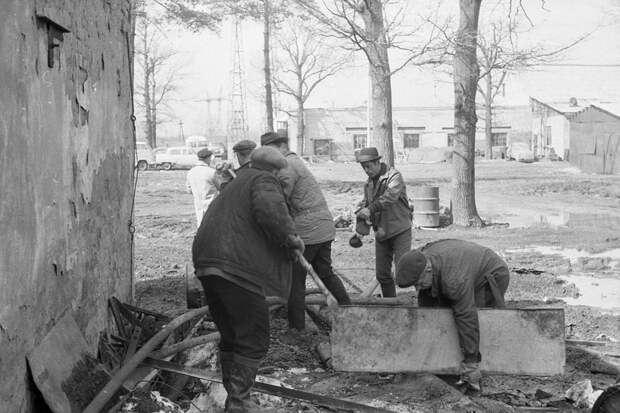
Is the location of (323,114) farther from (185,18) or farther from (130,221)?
(130,221)

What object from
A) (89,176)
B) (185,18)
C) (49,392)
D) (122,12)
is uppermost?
(185,18)

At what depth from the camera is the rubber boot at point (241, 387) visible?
4.93m

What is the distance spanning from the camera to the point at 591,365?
255 inches

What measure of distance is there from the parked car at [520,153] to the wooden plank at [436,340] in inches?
1710

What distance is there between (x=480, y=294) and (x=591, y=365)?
1.36m

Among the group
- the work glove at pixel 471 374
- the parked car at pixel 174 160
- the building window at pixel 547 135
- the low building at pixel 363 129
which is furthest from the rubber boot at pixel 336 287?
the low building at pixel 363 129

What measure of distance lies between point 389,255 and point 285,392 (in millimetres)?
3024

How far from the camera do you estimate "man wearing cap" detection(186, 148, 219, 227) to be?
1088 cm

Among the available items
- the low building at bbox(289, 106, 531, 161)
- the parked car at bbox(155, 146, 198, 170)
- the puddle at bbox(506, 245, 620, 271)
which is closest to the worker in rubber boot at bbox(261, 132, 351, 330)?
Answer: the puddle at bbox(506, 245, 620, 271)

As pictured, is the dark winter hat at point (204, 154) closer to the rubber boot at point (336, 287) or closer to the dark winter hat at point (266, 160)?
the rubber boot at point (336, 287)

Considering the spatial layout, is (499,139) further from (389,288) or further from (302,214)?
(302,214)

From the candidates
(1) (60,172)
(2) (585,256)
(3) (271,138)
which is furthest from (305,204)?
(2) (585,256)

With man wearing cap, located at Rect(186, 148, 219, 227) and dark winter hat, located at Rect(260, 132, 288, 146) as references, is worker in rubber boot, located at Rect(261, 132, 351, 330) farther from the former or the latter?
man wearing cap, located at Rect(186, 148, 219, 227)

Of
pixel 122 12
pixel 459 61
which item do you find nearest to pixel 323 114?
pixel 459 61
